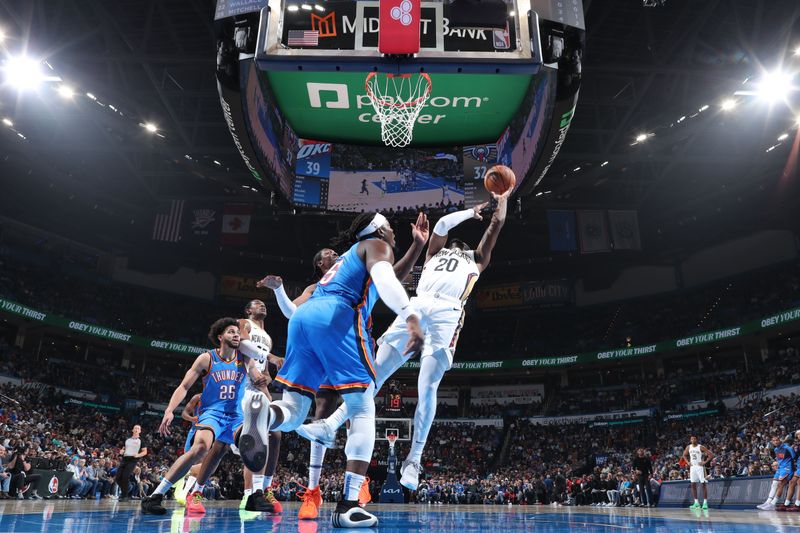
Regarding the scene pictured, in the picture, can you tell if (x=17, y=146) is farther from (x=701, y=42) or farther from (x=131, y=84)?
(x=701, y=42)

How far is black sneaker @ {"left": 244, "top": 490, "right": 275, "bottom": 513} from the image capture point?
5895 millimetres

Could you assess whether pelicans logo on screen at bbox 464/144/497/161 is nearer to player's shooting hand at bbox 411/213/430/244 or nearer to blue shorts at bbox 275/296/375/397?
player's shooting hand at bbox 411/213/430/244

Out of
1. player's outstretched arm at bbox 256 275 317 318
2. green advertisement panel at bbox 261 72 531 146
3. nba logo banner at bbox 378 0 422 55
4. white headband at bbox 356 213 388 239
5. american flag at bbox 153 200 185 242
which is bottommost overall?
player's outstretched arm at bbox 256 275 317 318

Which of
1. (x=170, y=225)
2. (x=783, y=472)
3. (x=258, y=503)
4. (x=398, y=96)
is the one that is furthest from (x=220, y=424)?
(x=170, y=225)

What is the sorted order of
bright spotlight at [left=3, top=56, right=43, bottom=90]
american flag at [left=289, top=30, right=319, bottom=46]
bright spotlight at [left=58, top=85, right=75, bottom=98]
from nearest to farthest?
american flag at [left=289, top=30, right=319, bottom=46], bright spotlight at [left=3, top=56, right=43, bottom=90], bright spotlight at [left=58, top=85, right=75, bottom=98]

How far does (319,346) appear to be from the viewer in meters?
3.99

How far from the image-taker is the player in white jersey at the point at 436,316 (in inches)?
208

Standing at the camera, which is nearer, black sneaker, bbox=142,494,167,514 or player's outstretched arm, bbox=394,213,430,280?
player's outstretched arm, bbox=394,213,430,280

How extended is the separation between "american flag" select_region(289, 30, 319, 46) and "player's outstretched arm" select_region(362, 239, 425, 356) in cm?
387

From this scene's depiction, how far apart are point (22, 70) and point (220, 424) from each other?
1412 cm

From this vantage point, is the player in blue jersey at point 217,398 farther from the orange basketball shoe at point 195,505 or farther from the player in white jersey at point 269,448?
the player in white jersey at point 269,448

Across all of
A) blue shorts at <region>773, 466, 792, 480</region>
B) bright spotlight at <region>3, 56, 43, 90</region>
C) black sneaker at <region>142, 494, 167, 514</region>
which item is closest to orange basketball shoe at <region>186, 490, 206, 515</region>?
black sneaker at <region>142, 494, 167, 514</region>

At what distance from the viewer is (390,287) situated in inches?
A: 143

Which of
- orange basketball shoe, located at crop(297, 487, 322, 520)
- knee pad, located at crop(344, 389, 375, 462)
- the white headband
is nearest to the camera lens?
knee pad, located at crop(344, 389, 375, 462)
